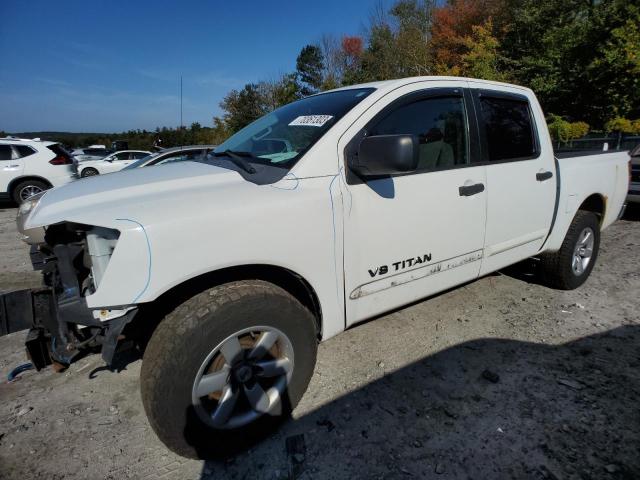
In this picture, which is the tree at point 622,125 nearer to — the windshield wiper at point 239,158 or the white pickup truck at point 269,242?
the white pickup truck at point 269,242

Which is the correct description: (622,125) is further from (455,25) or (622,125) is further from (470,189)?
(470,189)

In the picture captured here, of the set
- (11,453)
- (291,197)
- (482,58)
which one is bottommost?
(11,453)

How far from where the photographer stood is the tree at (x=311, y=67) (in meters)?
38.6

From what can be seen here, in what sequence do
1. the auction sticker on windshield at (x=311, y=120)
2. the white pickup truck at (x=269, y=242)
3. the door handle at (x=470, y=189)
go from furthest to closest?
the door handle at (x=470, y=189) → the auction sticker on windshield at (x=311, y=120) → the white pickup truck at (x=269, y=242)

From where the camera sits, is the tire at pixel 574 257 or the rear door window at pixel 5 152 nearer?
the tire at pixel 574 257

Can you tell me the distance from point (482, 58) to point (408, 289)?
2390 centimetres

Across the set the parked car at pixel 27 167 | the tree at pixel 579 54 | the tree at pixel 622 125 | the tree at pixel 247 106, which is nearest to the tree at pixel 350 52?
the tree at pixel 247 106

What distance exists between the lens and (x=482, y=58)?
71.7 feet

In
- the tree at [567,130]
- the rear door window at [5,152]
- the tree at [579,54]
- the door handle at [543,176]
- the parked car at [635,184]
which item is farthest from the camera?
the tree at [567,130]

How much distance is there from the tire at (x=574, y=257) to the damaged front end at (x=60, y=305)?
362 cm

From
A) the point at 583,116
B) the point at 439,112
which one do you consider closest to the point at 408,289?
the point at 439,112

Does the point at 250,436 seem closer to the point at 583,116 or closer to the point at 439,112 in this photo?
the point at 439,112

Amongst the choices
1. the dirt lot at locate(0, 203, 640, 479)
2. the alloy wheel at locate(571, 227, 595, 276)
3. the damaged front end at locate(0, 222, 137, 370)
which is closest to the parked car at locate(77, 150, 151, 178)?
the dirt lot at locate(0, 203, 640, 479)

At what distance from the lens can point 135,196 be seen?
1771 millimetres
